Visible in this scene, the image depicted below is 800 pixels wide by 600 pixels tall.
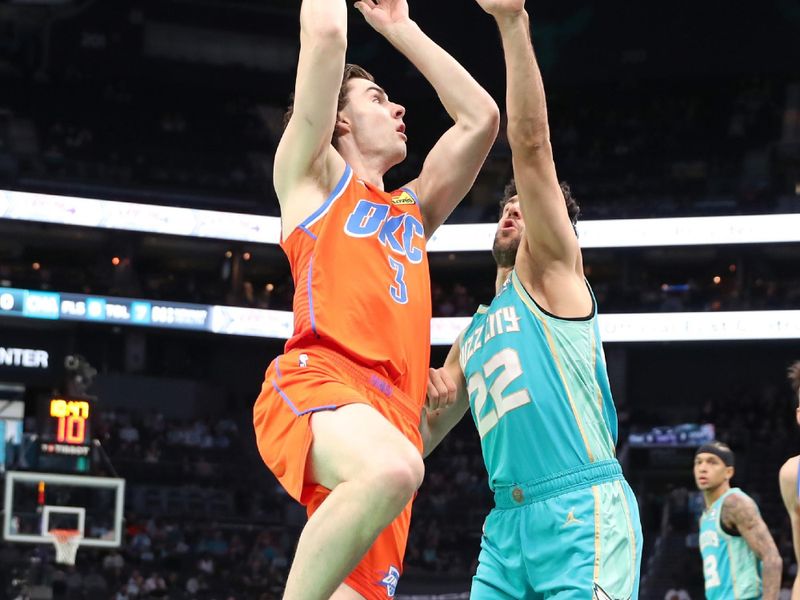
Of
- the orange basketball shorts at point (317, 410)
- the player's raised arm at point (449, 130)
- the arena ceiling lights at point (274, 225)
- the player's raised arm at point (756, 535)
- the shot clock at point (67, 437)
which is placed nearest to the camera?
the orange basketball shorts at point (317, 410)

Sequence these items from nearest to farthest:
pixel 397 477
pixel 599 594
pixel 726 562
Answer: pixel 397 477, pixel 599 594, pixel 726 562

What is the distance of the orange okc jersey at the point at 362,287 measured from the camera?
4129 millimetres

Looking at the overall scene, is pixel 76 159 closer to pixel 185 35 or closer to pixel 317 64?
pixel 185 35

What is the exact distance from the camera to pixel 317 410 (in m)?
3.86

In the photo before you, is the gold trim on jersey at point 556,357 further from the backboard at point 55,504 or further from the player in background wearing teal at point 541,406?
the backboard at point 55,504

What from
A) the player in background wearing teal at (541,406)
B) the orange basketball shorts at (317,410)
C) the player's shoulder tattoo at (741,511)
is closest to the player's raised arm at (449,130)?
the player in background wearing teal at (541,406)

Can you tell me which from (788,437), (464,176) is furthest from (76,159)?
(464,176)

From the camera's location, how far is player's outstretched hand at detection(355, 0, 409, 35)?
502 centimetres

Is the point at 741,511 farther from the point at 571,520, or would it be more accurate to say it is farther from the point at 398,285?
the point at 398,285

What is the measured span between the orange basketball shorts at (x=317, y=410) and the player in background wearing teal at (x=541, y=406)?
1.58ft

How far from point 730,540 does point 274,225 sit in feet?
72.8

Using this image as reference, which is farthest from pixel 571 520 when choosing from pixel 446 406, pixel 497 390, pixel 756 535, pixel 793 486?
pixel 756 535

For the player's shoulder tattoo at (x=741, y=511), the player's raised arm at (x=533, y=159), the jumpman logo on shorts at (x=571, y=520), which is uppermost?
the player's raised arm at (x=533, y=159)

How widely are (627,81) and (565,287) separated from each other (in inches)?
1205
